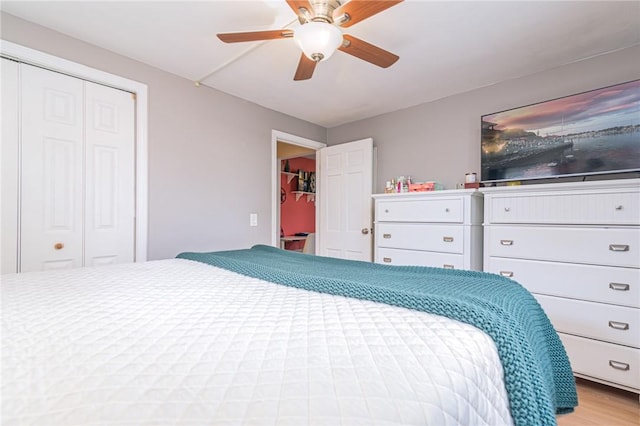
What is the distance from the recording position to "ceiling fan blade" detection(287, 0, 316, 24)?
1.36 m

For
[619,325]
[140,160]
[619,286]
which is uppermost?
[140,160]

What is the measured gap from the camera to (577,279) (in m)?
1.92

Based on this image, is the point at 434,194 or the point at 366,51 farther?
the point at 434,194

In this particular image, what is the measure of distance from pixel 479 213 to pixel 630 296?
1.04 meters

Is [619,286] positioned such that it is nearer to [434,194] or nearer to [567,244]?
[567,244]

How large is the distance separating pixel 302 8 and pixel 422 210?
1.89 meters

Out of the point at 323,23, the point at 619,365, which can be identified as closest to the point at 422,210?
the point at 619,365

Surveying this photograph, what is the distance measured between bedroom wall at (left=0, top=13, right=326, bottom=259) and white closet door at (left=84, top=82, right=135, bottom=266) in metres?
0.15

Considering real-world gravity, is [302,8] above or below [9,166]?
above

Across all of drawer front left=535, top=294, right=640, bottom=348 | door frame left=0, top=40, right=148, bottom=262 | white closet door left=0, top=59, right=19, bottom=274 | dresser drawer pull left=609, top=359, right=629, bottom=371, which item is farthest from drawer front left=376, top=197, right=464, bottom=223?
white closet door left=0, top=59, right=19, bottom=274

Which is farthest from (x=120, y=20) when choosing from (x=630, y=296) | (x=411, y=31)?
(x=630, y=296)

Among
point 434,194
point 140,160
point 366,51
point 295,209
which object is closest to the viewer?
point 366,51


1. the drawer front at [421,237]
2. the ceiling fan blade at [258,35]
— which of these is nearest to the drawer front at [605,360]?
the drawer front at [421,237]

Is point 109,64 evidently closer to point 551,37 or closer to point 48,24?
point 48,24
